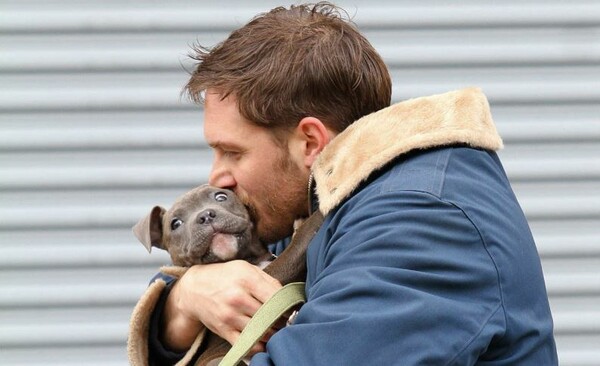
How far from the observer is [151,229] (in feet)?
10.6

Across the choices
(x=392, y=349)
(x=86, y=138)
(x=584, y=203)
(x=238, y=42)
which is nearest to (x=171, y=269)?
(x=238, y=42)

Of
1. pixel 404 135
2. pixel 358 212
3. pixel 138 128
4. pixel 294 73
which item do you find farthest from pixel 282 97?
pixel 138 128

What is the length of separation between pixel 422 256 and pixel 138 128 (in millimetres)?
2675

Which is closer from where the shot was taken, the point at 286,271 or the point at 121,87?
the point at 286,271

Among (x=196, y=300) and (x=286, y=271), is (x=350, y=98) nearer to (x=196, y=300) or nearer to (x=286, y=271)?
(x=286, y=271)

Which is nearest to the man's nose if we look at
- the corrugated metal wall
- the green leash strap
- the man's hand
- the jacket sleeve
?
the man's hand

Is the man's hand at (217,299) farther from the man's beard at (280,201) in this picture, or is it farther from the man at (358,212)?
the man's beard at (280,201)

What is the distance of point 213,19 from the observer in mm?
4488

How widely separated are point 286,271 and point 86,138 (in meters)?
1.92

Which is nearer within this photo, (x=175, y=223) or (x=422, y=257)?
(x=422, y=257)

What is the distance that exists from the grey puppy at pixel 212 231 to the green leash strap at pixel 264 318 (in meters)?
0.51

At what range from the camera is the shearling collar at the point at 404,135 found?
2.27 metres

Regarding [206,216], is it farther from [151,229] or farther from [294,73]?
[294,73]

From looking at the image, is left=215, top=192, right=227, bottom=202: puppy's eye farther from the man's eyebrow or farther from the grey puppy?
the man's eyebrow
